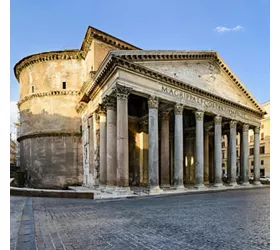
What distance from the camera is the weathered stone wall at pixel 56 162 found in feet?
69.9

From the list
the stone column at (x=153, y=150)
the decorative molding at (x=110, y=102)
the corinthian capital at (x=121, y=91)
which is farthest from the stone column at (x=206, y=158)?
the corinthian capital at (x=121, y=91)

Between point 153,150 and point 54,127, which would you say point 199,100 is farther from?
point 54,127

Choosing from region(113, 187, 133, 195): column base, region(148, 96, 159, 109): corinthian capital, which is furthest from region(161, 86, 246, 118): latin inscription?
region(113, 187, 133, 195): column base

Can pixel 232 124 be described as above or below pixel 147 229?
above

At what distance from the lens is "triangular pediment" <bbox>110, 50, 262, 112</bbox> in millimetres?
13922

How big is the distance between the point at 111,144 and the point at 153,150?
220 cm

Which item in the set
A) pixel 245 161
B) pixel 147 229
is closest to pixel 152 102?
pixel 147 229

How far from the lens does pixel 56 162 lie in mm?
21406

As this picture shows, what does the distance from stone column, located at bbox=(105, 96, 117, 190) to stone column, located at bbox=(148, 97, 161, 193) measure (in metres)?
1.83

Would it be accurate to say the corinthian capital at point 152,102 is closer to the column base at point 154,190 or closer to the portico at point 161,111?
the portico at point 161,111

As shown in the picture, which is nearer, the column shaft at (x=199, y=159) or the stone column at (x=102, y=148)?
the stone column at (x=102, y=148)

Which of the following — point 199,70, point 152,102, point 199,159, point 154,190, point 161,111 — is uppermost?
point 199,70

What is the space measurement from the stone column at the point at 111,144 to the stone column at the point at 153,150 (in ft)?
6.02
